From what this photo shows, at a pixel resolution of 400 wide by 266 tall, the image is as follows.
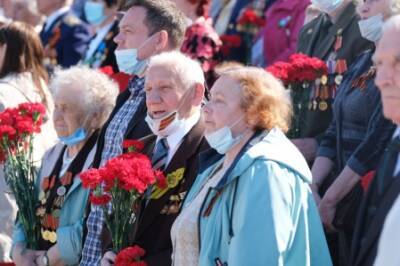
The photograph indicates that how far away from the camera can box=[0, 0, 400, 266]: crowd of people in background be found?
523 cm

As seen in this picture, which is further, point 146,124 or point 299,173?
point 146,124

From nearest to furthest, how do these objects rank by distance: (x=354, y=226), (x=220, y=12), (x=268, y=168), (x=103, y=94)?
1. (x=268, y=168)
2. (x=354, y=226)
3. (x=103, y=94)
4. (x=220, y=12)

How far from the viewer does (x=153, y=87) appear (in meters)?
6.29

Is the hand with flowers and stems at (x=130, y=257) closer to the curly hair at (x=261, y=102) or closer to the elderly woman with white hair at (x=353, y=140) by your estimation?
the curly hair at (x=261, y=102)

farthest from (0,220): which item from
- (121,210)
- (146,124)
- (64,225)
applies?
(121,210)

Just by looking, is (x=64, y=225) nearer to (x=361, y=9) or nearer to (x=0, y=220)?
(x=0, y=220)

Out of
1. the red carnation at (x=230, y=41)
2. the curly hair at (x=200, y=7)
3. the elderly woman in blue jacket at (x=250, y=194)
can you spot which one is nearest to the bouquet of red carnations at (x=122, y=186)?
the elderly woman in blue jacket at (x=250, y=194)

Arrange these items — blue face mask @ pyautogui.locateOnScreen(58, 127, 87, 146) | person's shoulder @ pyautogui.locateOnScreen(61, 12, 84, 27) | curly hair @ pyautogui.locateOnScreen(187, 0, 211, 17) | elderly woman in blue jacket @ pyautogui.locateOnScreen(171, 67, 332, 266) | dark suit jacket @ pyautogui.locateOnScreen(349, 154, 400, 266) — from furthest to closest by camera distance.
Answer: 1. person's shoulder @ pyautogui.locateOnScreen(61, 12, 84, 27)
2. curly hair @ pyautogui.locateOnScreen(187, 0, 211, 17)
3. blue face mask @ pyautogui.locateOnScreen(58, 127, 87, 146)
4. elderly woman in blue jacket @ pyautogui.locateOnScreen(171, 67, 332, 266)
5. dark suit jacket @ pyautogui.locateOnScreen(349, 154, 400, 266)

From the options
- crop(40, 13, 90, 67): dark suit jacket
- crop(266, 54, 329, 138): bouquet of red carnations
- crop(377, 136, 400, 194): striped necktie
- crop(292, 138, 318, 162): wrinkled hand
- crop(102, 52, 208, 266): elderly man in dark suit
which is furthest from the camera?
crop(40, 13, 90, 67): dark suit jacket

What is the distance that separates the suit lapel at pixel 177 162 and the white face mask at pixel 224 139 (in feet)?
2.12

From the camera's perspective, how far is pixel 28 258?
7.12 metres

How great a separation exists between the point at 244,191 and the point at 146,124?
1.58m

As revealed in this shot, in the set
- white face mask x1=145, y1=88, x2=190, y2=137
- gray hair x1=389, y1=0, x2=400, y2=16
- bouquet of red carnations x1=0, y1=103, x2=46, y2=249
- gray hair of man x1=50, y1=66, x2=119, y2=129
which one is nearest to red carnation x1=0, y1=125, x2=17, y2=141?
bouquet of red carnations x1=0, y1=103, x2=46, y2=249

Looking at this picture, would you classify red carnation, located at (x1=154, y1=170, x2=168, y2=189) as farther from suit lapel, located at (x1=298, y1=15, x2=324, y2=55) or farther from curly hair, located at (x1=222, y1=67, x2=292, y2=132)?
suit lapel, located at (x1=298, y1=15, x2=324, y2=55)
